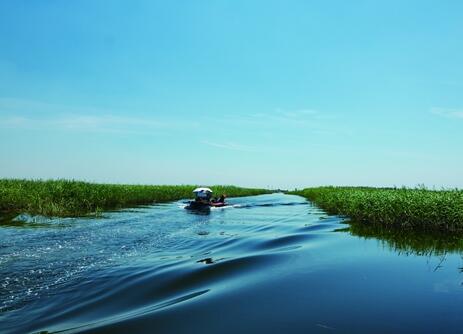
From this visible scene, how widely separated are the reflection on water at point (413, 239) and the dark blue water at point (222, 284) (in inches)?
7.6

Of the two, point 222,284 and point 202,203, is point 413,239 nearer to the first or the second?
point 222,284

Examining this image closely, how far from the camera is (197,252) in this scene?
42.6 feet

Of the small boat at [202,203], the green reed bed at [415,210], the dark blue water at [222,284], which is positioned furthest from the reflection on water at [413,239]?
the small boat at [202,203]

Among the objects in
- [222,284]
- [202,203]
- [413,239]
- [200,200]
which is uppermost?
[200,200]

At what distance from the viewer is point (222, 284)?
8578mm

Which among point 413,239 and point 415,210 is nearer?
point 413,239

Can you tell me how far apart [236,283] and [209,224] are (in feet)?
42.2

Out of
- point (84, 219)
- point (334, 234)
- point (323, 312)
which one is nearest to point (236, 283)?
point (323, 312)

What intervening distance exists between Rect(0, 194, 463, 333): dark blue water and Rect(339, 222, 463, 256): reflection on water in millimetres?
192

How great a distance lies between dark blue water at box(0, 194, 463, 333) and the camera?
6121 mm

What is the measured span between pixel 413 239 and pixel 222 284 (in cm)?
924

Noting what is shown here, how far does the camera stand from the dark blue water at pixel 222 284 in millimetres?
6121

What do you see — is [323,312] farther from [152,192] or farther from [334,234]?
[152,192]

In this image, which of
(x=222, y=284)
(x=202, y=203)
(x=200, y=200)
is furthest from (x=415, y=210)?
(x=200, y=200)
